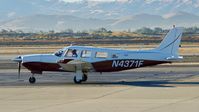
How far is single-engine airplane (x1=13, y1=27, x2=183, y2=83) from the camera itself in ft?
99.5

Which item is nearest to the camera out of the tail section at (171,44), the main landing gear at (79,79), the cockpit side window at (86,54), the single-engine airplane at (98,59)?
the main landing gear at (79,79)

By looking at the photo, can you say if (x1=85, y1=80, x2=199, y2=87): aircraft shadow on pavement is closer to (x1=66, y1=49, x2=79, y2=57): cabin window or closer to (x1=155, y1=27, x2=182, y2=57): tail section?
(x1=155, y1=27, x2=182, y2=57): tail section

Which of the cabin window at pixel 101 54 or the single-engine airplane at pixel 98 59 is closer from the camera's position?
the single-engine airplane at pixel 98 59

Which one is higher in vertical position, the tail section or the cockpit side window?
the tail section
